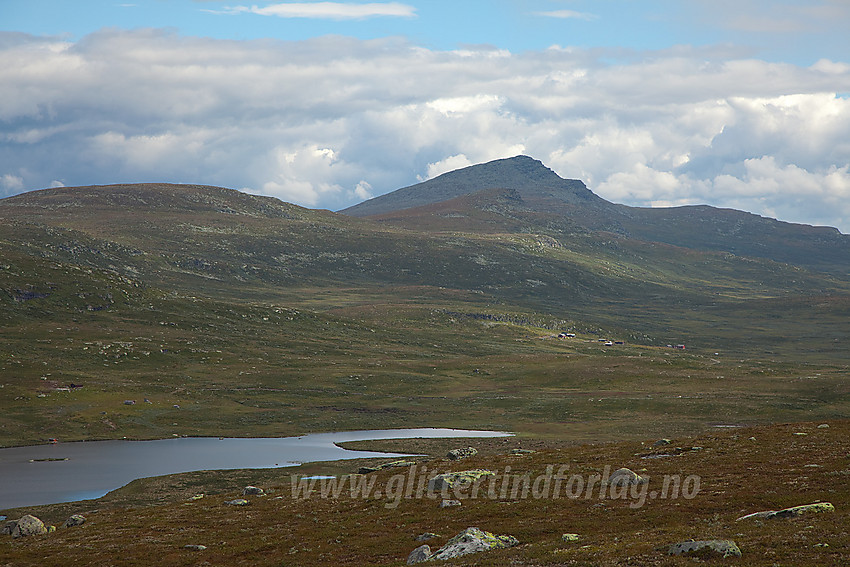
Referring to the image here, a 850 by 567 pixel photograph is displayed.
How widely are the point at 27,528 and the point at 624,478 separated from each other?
51299 mm

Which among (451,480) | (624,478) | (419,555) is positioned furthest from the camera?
(451,480)

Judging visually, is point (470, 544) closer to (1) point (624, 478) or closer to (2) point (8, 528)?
(1) point (624, 478)

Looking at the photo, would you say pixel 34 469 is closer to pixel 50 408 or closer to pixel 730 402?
pixel 50 408

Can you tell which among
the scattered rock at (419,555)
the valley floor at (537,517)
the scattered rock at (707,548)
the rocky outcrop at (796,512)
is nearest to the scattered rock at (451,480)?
the valley floor at (537,517)

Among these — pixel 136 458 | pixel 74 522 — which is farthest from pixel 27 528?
pixel 136 458

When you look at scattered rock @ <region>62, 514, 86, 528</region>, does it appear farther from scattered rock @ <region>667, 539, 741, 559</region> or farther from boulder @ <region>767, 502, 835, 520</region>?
boulder @ <region>767, 502, 835, 520</region>

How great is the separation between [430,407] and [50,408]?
3036 inches

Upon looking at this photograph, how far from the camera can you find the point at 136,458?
118938 mm

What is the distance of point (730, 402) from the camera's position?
15500 centimetres

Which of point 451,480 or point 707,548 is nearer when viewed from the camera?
point 707,548

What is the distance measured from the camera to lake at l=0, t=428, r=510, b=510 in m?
97.5

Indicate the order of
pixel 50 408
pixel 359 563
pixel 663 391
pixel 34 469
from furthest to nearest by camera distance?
pixel 663 391
pixel 50 408
pixel 34 469
pixel 359 563

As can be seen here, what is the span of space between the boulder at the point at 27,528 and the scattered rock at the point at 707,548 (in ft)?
178

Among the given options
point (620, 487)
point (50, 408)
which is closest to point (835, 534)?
point (620, 487)
